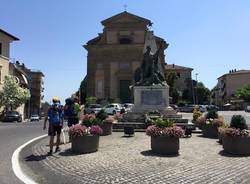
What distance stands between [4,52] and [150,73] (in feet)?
124

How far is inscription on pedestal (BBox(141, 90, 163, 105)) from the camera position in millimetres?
21531

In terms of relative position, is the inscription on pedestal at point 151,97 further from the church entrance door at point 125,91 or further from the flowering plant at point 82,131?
the church entrance door at point 125,91

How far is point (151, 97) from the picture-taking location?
2167cm

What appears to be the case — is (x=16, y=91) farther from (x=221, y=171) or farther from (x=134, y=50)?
(x=221, y=171)

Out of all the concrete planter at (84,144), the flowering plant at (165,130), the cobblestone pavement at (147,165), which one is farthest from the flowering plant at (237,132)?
the concrete planter at (84,144)

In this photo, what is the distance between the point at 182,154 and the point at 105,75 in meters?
65.5

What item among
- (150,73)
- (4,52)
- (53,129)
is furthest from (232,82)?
(53,129)

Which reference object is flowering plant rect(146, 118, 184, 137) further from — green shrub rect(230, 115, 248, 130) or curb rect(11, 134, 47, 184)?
curb rect(11, 134, 47, 184)

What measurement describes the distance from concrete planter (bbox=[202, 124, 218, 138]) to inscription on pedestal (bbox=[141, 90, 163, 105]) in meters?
5.37

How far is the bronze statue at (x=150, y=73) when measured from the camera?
867 inches

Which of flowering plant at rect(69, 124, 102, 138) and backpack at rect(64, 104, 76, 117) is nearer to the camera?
flowering plant at rect(69, 124, 102, 138)

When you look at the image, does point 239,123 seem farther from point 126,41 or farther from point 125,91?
point 126,41

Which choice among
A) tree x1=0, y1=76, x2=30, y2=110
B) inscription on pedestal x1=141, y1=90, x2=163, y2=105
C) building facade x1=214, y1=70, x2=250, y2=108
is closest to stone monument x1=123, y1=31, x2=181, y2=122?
inscription on pedestal x1=141, y1=90, x2=163, y2=105

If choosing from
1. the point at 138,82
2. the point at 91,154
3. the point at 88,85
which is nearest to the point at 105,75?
the point at 88,85
